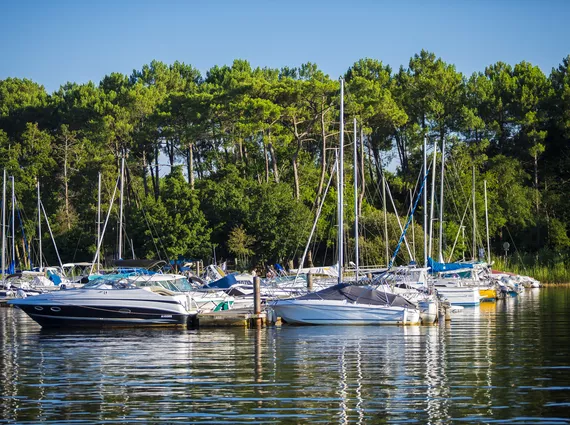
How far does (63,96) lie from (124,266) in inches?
1569

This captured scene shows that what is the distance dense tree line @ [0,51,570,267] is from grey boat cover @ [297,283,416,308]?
2431 cm

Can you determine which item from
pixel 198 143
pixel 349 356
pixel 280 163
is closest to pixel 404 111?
pixel 280 163

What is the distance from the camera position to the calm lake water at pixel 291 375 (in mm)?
16078

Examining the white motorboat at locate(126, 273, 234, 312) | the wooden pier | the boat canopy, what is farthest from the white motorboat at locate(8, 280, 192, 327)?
the boat canopy

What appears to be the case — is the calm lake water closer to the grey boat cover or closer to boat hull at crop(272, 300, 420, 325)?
boat hull at crop(272, 300, 420, 325)

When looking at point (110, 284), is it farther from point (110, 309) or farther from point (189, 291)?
point (189, 291)

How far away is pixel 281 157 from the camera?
73.1 meters

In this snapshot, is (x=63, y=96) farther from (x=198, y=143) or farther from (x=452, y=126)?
(x=452, y=126)

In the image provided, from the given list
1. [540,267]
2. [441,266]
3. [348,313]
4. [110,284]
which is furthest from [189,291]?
[540,267]

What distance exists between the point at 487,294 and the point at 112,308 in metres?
23.4

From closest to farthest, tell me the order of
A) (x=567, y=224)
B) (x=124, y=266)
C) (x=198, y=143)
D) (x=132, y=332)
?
(x=132, y=332)
(x=124, y=266)
(x=567, y=224)
(x=198, y=143)

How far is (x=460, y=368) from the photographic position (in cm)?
2123

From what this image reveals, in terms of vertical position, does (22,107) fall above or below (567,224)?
above

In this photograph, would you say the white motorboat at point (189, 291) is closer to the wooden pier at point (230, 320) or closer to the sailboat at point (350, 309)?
the wooden pier at point (230, 320)
